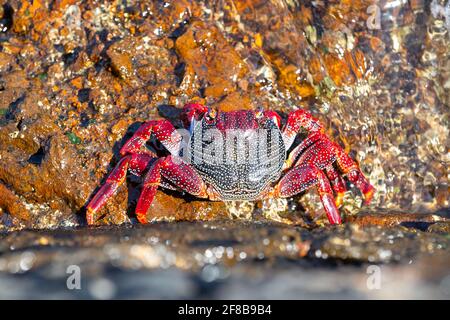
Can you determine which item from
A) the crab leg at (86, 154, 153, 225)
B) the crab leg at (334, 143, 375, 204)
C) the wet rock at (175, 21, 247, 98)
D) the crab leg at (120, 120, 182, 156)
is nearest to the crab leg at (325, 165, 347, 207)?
the crab leg at (334, 143, 375, 204)

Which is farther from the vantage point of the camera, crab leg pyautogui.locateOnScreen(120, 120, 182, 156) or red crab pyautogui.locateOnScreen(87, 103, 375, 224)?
crab leg pyautogui.locateOnScreen(120, 120, 182, 156)

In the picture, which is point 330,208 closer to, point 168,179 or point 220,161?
point 220,161

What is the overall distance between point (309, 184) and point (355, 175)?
2.10 feet

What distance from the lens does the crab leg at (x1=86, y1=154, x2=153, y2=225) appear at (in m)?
3.87

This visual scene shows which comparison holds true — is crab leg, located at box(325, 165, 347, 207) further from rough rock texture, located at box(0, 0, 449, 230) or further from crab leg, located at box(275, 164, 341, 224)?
crab leg, located at box(275, 164, 341, 224)

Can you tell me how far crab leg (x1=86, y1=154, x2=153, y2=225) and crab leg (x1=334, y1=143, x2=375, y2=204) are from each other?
1638 millimetres

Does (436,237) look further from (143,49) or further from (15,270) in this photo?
(143,49)

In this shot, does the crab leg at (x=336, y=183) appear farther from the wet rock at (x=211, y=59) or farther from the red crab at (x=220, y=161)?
the wet rock at (x=211, y=59)

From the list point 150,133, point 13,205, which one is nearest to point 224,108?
point 150,133

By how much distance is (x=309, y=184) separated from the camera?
4137 millimetres

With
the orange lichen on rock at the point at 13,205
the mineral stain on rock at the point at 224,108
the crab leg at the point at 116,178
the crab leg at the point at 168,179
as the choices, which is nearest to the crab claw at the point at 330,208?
the mineral stain on rock at the point at 224,108

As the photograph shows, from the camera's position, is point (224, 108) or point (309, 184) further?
point (224, 108)
